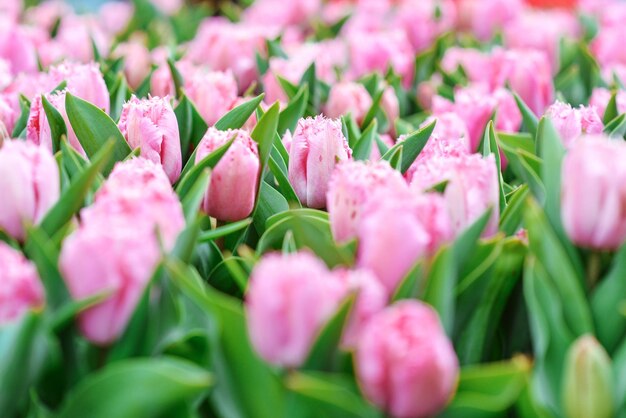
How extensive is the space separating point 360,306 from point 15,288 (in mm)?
273

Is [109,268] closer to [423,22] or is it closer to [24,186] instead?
[24,186]

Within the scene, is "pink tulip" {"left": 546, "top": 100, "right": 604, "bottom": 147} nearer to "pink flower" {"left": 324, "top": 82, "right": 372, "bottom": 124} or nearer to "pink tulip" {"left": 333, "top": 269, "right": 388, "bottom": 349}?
"pink flower" {"left": 324, "top": 82, "right": 372, "bottom": 124}

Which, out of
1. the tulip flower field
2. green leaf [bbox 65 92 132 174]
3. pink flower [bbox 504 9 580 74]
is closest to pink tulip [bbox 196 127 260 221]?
the tulip flower field

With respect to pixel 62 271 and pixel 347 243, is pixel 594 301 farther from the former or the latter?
pixel 62 271

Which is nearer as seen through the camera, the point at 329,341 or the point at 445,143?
the point at 329,341

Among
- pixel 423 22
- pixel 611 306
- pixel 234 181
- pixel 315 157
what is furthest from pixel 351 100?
pixel 423 22

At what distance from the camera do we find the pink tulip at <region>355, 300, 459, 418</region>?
0.70 m

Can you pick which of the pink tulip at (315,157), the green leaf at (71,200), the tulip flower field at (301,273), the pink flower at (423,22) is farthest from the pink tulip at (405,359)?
the pink flower at (423,22)

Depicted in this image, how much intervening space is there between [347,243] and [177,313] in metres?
0.17

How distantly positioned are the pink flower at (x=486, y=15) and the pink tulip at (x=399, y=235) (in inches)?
82.1

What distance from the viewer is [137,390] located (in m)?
0.73

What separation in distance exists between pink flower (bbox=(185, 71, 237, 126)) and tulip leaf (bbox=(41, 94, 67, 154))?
0.25 metres

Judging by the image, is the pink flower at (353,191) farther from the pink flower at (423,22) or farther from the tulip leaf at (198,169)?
the pink flower at (423,22)

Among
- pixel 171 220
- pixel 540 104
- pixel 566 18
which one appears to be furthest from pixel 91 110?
pixel 566 18
